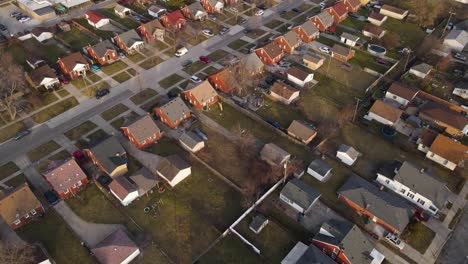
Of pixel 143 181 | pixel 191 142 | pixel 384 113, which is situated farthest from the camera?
pixel 384 113

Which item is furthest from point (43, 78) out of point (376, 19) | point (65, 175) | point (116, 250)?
point (376, 19)

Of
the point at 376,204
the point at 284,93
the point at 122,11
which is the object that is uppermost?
the point at 122,11

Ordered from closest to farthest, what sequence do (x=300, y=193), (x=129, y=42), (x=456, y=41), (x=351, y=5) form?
(x=300, y=193)
(x=129, y=42)
(x=456, y=41)
(x=351, y=5)

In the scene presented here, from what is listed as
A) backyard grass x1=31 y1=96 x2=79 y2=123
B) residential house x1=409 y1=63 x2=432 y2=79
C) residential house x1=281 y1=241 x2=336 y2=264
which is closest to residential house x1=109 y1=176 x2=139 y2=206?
residential house x1=281 y1=241 x2=336 y2=264

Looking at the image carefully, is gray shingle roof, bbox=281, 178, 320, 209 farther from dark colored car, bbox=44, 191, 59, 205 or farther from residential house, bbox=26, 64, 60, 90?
residential house, bbox=26, 64, 60, 90

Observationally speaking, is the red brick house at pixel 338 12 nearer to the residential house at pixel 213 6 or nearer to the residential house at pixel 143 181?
the residential house at pixel 213 6

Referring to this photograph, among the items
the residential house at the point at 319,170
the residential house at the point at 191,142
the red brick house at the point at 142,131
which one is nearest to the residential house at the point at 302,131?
the residential house at the point at 319,170

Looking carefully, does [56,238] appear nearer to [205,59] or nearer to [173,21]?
[205,59]

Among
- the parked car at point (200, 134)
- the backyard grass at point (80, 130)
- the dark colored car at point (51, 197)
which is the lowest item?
the dark colored car at point (51, 197)
